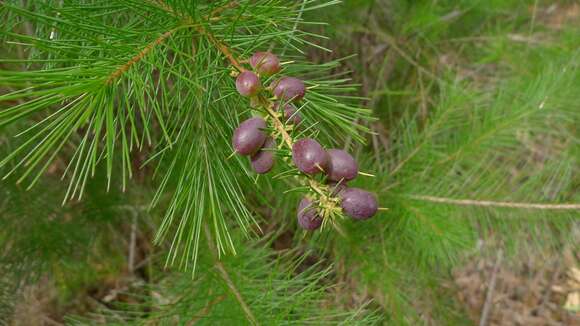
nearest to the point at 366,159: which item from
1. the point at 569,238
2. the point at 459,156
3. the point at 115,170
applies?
the point at 459,156

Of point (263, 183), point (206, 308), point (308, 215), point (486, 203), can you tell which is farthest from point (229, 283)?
point (486, 203)

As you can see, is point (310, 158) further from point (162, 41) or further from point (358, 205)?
point (162, 41)

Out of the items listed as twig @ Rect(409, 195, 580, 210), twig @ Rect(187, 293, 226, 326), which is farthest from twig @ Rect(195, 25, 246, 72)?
twig @ Rect(409, 195, 580, 210)

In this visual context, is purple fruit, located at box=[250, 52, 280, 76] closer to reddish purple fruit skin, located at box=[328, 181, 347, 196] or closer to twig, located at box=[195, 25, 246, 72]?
twig, located at box=[195, 25, 246, 72]

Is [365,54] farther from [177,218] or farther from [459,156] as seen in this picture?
[177,218]

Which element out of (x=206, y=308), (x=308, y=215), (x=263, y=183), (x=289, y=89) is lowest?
(x=206, y=308)

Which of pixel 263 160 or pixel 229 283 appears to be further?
pixel 229 283
